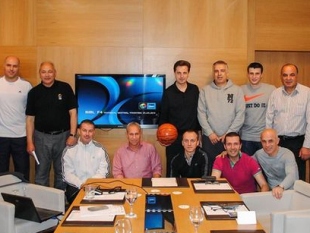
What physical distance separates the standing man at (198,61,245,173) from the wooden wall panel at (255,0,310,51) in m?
1.43

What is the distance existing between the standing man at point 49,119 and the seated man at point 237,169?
1.97m

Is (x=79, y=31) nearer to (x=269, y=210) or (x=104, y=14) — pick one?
(x=104, y=14)

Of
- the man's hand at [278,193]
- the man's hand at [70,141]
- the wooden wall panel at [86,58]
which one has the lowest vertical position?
the man's hand at [278,193]

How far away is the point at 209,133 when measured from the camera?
468 cm

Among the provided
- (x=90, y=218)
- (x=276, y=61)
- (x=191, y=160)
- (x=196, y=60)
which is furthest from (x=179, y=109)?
(x=90, y=218)

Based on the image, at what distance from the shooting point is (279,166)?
388 centimetres

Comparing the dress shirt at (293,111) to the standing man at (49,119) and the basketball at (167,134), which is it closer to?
the basketball at (167,134)

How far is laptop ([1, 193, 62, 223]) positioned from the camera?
10.1ft

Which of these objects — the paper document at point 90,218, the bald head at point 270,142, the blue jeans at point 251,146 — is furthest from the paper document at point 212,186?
the blue jeans at point 251,146

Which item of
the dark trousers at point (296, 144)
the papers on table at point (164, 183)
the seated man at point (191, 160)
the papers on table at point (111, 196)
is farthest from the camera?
the dark trousers at point (296, 144)

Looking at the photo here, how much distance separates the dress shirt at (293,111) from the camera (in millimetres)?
4523

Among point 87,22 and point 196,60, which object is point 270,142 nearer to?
point 196,60

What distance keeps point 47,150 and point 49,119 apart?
15.3 inches

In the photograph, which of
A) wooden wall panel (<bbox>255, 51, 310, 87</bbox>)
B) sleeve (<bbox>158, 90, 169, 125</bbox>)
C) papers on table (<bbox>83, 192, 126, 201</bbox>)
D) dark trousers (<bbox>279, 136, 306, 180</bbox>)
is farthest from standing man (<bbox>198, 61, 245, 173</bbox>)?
papers on table (<bbox>83, 192, 126, 201</bbox>)
